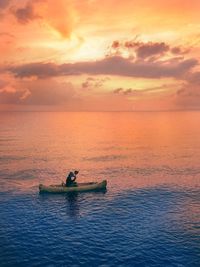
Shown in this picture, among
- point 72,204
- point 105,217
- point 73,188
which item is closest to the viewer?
point 105,217

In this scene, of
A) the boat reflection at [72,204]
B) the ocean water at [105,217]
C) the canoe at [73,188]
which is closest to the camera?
the ocean water at [105,217]

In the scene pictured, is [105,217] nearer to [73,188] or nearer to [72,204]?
[72,204]

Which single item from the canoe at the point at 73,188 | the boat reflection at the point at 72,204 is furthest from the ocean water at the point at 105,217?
the canoe at the point at 73,188

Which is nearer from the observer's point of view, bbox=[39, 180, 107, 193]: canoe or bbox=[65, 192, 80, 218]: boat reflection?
bbox=[65, 192, 80, 218]: boat reflection

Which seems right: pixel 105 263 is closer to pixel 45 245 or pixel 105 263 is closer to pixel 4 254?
pixel 45 245

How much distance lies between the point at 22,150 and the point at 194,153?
65996 mm

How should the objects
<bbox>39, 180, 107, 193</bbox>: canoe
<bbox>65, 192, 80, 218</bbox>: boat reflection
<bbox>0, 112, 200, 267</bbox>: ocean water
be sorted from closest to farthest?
<bbox>0, 112, 200, 267</bbox>: ocean water → <bbox>65, 192, 80, 218</bbox>: boat reflection → <bbox>39, 180, 107, 193</bbox>: canoe

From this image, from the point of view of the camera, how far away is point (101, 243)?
44.9m

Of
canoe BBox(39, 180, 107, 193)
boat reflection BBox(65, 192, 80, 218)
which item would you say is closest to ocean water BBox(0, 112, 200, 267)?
boat reflection BBox(65, 192, 80, 218)

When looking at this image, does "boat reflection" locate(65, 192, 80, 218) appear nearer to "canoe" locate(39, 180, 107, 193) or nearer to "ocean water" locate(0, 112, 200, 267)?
"ocean water" locate(0, 112, 200, 267)

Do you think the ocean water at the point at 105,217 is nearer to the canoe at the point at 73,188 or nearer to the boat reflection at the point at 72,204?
the boat reflection at the point at 72,204

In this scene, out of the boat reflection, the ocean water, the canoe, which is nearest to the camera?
the ocean water

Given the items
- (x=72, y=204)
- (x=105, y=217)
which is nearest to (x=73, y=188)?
(x=72, y=204)

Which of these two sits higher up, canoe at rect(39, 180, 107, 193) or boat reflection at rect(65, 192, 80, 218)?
canoe at rect(39, 180, 107, 193)
